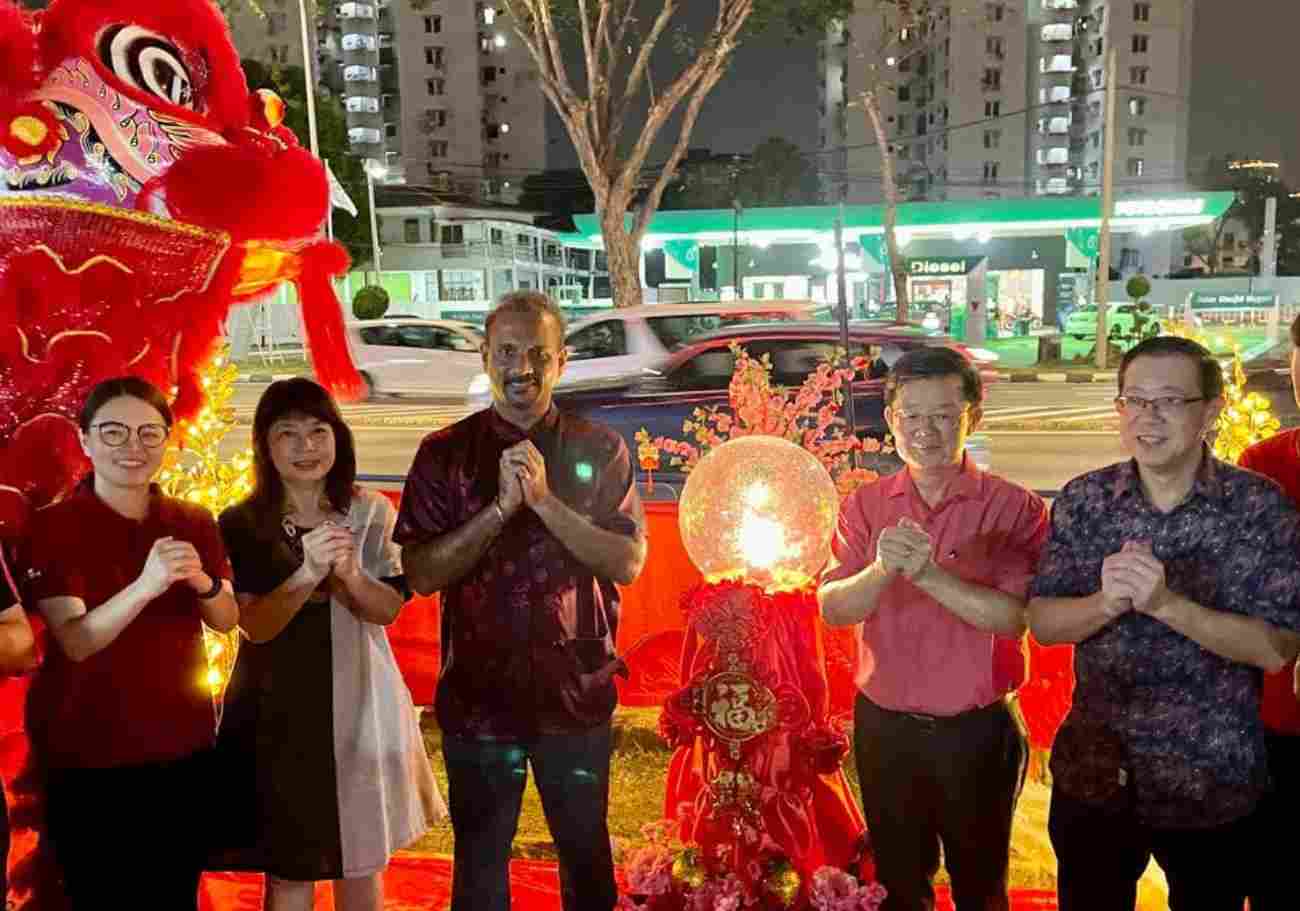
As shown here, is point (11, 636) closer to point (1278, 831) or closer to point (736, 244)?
point (1278, 831)

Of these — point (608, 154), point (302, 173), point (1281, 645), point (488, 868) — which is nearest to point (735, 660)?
point (488, 868)

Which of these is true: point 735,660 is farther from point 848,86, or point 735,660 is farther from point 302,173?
point 848,86

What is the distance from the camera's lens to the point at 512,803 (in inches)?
84.7

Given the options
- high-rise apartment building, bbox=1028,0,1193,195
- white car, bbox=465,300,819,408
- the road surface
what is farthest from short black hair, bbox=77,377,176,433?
high-rise apartment building, bbox=1028,0,1193,195

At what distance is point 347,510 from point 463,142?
194ft

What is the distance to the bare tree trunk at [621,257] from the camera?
424 inches

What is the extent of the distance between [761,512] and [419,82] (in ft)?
195

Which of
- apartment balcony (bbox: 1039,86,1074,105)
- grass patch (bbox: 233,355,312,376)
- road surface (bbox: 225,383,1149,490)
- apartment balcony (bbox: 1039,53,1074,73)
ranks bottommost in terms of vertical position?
road surface (bbox: 225,383,1149,490)

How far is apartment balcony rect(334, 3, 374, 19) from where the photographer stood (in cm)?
5603

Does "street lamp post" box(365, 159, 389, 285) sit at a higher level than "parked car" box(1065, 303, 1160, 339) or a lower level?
higher

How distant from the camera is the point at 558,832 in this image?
217cm

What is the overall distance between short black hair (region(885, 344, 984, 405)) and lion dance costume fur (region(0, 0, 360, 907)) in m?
1.32

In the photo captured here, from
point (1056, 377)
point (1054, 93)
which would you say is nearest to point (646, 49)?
point (1056, 377)

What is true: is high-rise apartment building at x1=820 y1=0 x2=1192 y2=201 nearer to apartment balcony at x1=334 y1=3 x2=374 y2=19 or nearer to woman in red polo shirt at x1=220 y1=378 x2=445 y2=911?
apartment balcony at x1=334 y1=3 x2=374 y2=19
